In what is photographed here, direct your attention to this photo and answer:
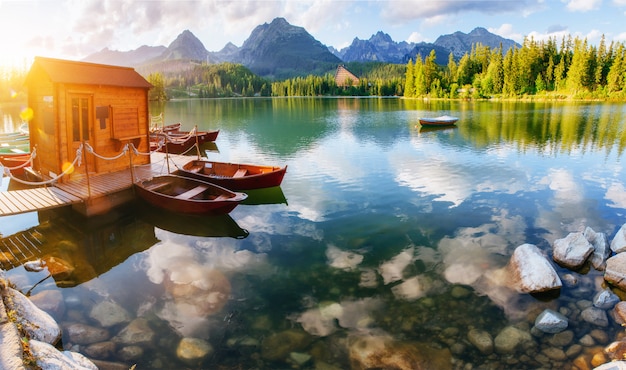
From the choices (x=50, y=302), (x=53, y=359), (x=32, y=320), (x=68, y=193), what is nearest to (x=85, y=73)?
(x=68, y=193)

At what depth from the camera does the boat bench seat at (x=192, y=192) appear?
18344 mm

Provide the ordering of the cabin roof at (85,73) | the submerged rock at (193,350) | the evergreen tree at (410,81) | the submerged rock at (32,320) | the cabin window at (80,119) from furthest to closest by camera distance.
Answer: the evergreen tree at (410,81) < the cabin window at (80,119) < the cabin roof at (85,73) < the submerged rock at (193,350) < the submerged rock at (32,320)

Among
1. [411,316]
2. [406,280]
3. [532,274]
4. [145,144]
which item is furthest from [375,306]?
[145,144]

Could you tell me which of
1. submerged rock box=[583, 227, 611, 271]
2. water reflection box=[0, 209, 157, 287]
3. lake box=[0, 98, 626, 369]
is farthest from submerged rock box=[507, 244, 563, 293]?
water reflection box=[0, 209, 157, 287]

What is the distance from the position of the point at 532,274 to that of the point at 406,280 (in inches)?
142

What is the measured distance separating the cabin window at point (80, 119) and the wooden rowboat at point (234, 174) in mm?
5318

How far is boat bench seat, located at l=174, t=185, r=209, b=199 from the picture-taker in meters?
18.3

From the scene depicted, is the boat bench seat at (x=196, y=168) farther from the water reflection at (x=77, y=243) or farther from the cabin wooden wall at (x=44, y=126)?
the cabin wooden wall at (x=44, y=126)

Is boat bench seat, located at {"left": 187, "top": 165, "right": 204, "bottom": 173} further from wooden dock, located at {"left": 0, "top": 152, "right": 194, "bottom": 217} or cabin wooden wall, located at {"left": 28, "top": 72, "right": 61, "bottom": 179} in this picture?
cabin wooden wall, located at {"left": 28, "top": 72, "right": 61, "bottom": 179}

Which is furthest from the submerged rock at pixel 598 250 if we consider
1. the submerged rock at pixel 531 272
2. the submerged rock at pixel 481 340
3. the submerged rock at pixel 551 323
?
the submerged rock at pixel 481 340

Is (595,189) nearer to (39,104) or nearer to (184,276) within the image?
(184,276)

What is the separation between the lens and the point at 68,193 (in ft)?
57.5

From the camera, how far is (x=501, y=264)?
531 inches

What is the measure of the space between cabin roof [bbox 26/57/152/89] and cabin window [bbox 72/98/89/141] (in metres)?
1.09
